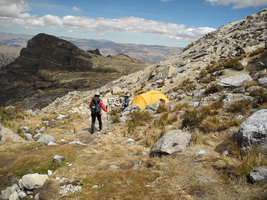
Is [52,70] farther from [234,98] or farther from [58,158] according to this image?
[58,158]

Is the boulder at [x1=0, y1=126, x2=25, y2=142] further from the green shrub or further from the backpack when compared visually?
the green shrub

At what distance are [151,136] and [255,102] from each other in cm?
589

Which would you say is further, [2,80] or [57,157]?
[2,80]

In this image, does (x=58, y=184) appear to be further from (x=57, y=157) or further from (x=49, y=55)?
(x=49, y=55)

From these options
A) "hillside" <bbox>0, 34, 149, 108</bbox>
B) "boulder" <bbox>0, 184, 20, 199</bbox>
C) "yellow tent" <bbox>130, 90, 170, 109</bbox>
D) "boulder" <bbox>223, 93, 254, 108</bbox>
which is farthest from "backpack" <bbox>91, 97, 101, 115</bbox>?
"hillside" <bbox>0, 34, 149, 108</bbox>

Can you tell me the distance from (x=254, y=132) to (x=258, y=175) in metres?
1.79

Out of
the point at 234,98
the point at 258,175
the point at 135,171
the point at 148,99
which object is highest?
the point at 234,98

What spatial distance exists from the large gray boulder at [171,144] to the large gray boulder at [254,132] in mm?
2076

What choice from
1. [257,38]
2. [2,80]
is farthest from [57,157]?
[2,80]

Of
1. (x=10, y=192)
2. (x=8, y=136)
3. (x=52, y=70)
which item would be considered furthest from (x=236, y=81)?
(x=52, y=70)

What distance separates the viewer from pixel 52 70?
149 m

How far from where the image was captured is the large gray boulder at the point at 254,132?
19.9 ft

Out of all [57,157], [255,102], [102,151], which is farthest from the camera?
[255,102]

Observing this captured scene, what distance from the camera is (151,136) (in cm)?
1015
